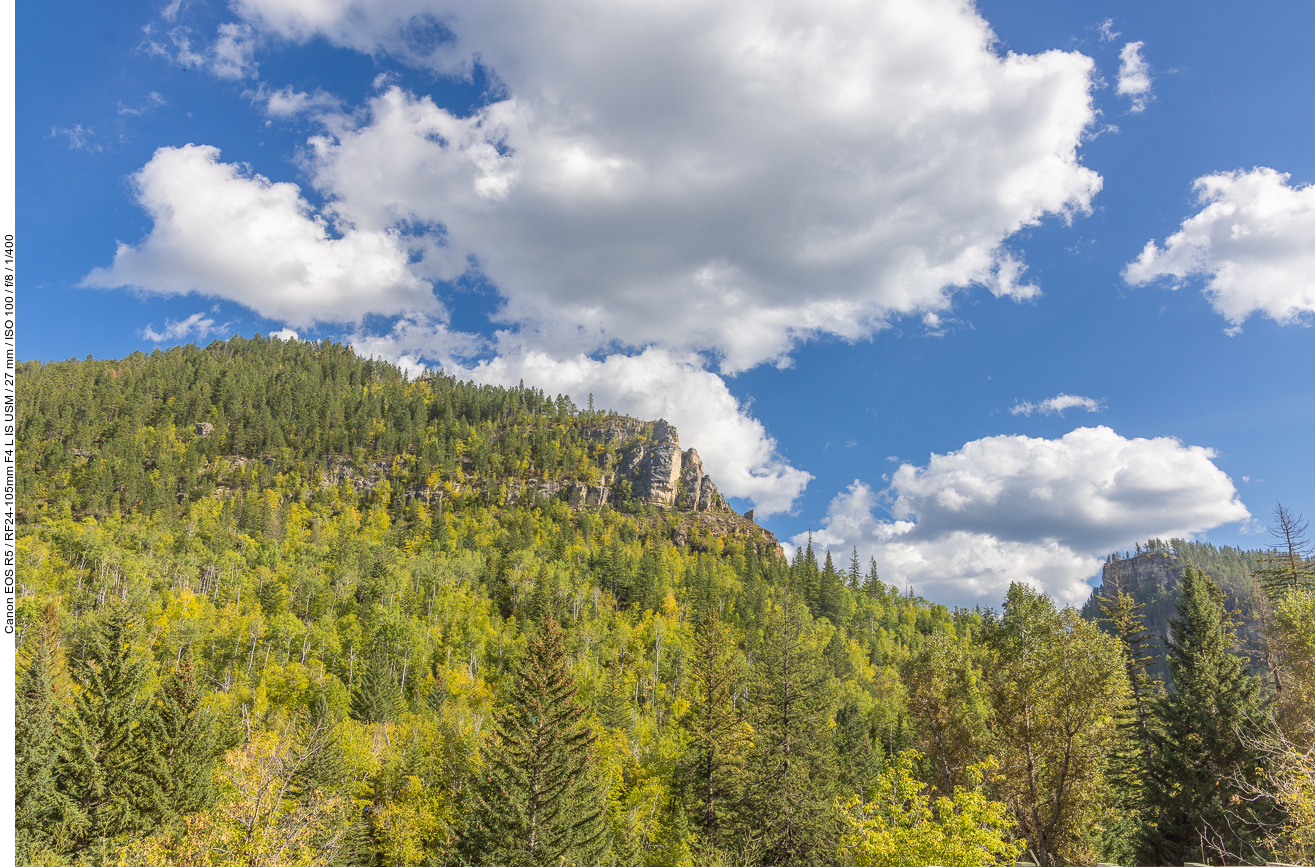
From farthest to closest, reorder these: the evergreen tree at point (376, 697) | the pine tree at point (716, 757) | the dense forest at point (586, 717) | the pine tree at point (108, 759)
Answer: the evergreen tree at point (376, 697), the pine tree at point (716, 757), the pine tree at point (108, 759), the dense forest at point (586, 717)

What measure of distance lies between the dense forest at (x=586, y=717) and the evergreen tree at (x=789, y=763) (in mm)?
173

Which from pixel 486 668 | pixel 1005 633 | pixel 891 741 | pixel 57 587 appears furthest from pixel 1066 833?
pixel 57 587

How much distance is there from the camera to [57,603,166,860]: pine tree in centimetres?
3053

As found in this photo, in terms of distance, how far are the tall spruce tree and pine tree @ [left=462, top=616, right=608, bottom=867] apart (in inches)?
1208

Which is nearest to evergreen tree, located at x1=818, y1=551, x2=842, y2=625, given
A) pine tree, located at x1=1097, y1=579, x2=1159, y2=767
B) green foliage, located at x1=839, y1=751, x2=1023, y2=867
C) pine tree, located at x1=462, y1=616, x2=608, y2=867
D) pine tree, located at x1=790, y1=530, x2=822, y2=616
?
pine tree, located at x1=790, y1=530, x2=822, y2=616

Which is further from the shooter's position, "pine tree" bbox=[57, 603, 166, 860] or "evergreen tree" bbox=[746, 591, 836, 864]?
"evergreen tree" bbox=[746, 591, 836, 864]

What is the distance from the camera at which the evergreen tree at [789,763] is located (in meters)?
33.3

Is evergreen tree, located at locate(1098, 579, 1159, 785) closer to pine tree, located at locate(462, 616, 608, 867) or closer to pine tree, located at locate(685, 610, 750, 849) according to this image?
pine tree, located at locate(685, 610, 750, 849)

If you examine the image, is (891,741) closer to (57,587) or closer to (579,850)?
(579,850)

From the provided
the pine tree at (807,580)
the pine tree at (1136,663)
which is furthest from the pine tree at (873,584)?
the pine tree at (1136,663)

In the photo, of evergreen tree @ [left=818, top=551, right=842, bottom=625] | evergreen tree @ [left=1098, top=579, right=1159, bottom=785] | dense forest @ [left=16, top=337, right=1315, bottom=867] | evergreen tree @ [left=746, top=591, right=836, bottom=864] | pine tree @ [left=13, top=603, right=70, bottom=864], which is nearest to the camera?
dense forest @ [left=16, top=337, right=1315, bottom=867]

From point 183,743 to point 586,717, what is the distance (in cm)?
2416

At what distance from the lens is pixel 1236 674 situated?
32062 millimetres

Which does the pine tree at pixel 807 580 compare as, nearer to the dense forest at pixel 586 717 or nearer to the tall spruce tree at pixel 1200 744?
the dense forest at pixel 586 717
